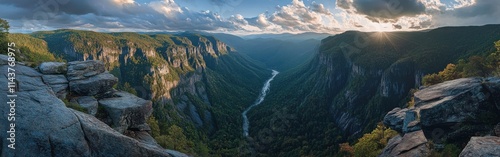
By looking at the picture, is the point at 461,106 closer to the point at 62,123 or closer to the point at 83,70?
the point at 62,123

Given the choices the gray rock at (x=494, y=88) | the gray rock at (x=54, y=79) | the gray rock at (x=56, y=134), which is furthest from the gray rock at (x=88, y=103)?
the gray rock at (x=494, y=88)

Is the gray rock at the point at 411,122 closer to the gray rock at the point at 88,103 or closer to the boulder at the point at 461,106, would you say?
the boulder at the point at 461,106

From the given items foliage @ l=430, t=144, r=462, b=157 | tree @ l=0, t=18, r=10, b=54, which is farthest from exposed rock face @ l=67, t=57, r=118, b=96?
foliage @ l=430, t=144, r=462, b=157

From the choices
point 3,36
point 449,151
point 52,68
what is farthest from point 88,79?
point 449,151

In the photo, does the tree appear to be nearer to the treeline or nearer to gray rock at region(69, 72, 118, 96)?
gray rock at region(69, 72, 118, 96)

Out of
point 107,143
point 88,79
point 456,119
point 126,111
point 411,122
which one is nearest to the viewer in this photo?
point 107,143

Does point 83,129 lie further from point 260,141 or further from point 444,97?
point 260,141
